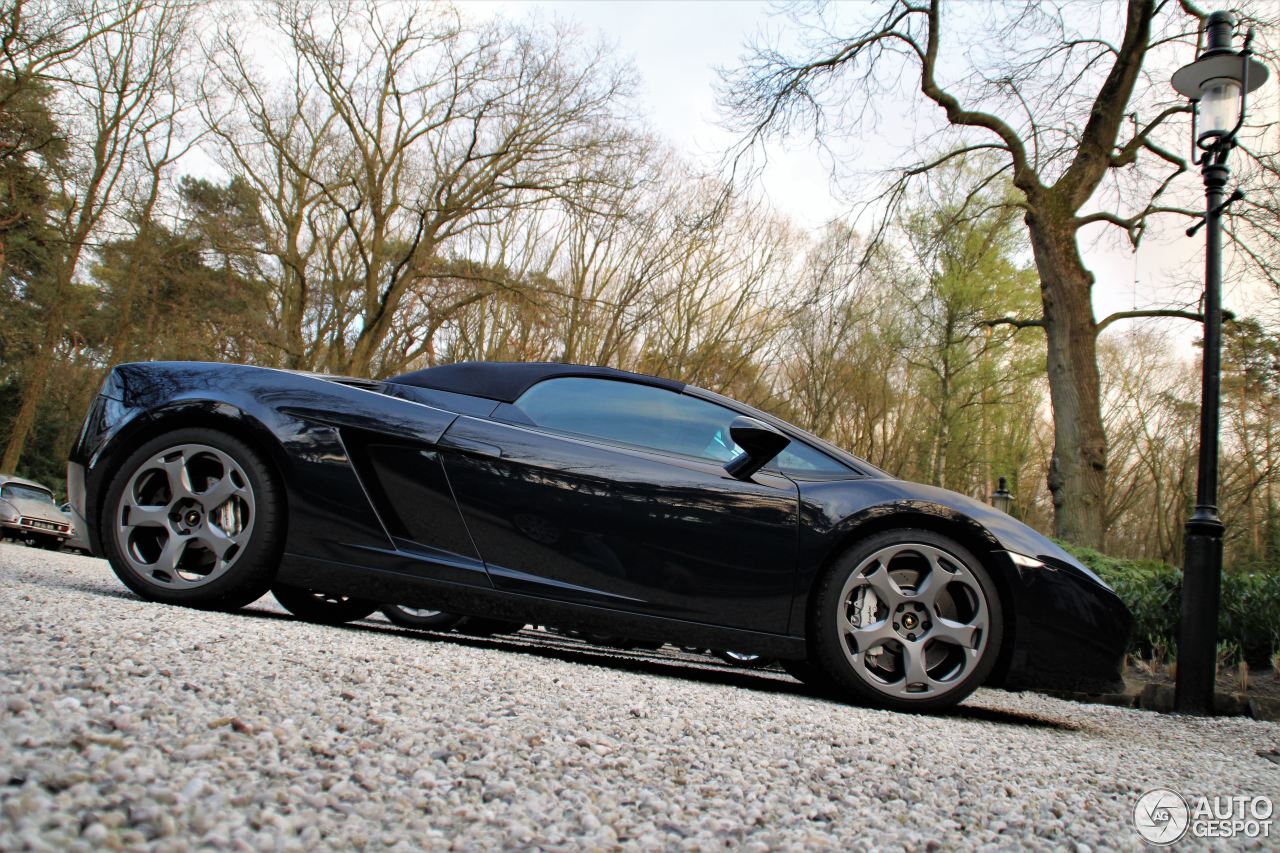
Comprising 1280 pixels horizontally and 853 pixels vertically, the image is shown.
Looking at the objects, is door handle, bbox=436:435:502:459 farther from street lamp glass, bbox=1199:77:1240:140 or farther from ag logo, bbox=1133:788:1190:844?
street lamp glass, bbox=1199:77:1240:140

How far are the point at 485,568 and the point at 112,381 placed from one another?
70.9 inches

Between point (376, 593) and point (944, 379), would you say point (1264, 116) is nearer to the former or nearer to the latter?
point (376, 593)

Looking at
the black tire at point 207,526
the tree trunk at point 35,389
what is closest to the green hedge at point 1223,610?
the black tire at point 207,526

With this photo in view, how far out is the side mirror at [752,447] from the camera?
322 centimetres

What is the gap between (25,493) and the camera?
15633 millimetres

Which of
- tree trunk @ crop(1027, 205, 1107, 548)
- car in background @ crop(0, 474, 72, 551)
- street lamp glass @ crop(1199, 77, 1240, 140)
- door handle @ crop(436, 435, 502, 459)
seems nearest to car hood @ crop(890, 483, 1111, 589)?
door handle @ crop(436, 435, 502, 459)

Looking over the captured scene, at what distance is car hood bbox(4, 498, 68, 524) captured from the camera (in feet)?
49.4

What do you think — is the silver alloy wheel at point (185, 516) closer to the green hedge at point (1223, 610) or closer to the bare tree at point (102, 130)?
the green hedge at point (1223, 610)

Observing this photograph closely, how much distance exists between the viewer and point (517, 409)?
339 centimetres

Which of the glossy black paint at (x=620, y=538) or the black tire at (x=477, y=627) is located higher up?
the glossy black paint at (x=620, y=538)

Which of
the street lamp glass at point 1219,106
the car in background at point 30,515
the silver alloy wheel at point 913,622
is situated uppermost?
the street lamp glass at point 1219,106

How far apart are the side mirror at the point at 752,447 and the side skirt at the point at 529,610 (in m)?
0.60

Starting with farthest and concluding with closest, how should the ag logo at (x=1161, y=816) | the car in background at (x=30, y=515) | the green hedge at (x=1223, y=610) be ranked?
the car in background at (x=30, y=515), the green hedge at (x=1223, y=610), the ag logo at (x=1161, y=816)

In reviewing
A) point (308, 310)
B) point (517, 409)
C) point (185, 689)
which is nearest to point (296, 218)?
point (308, 310)
